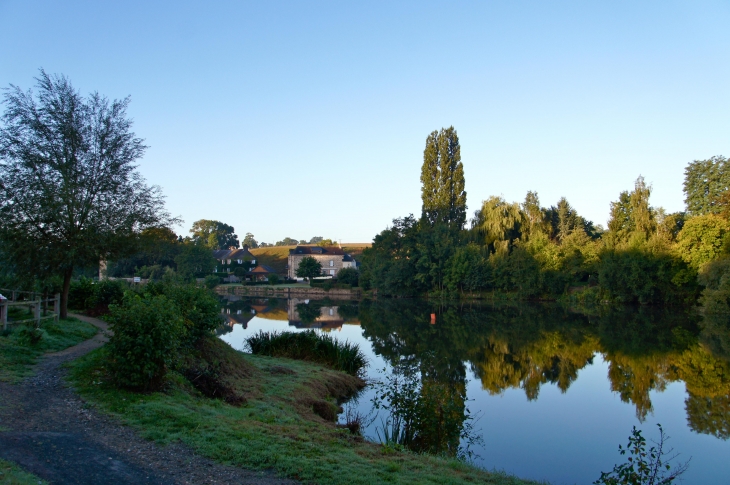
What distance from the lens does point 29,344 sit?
38.8ft

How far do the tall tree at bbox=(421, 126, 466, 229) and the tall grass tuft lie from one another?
37938mm

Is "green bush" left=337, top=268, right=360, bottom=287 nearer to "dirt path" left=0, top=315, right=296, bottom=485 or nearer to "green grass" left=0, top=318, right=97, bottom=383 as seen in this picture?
"green grass" left=0, top=318, right=97, bottom=383

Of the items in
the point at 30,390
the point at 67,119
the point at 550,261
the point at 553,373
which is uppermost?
the point at 67,119

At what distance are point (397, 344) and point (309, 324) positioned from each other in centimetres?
1032

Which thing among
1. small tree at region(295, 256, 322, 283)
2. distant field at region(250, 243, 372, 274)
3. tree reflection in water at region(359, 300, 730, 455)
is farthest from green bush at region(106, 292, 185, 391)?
distant field at region(250, 243, 372, 274)

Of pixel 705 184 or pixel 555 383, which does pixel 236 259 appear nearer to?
pixel 705 184

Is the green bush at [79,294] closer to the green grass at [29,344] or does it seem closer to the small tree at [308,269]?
the green grass at [29,344]

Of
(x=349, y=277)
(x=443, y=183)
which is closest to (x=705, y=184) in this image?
(x=443, y=183)

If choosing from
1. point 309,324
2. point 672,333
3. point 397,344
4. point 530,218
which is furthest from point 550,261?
point 397,344

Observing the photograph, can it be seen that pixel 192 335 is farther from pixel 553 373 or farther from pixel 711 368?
pixel 711 368

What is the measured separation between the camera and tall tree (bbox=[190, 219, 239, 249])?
120938 mm

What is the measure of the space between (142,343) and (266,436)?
2882 millimetres

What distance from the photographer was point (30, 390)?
855 cm

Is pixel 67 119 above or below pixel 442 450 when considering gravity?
above
